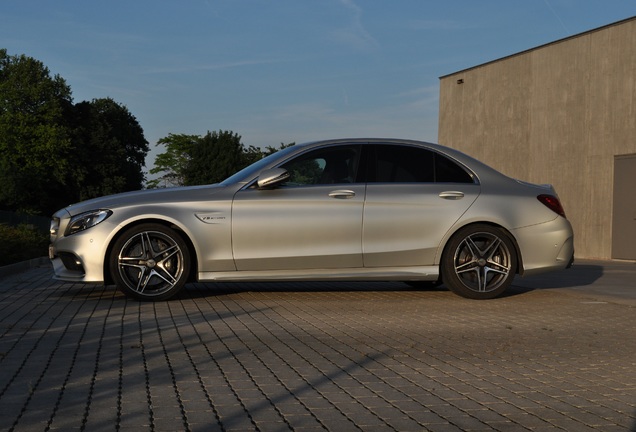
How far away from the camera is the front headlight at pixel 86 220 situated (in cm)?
972

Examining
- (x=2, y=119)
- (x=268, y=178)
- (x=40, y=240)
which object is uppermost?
(x=2, y=119)

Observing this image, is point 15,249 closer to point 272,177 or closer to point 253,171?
point 253,171

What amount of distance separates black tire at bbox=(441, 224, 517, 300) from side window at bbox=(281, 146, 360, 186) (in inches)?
52.1

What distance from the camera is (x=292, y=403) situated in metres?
4.95

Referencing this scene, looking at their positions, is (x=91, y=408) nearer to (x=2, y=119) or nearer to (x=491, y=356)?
(x=491, y=356)

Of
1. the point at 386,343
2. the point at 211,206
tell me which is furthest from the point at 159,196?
the point at 386,343

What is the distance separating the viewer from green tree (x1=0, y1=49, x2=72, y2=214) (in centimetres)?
7462

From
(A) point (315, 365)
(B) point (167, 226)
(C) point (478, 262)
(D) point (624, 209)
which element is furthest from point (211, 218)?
(D) point (624, 209)

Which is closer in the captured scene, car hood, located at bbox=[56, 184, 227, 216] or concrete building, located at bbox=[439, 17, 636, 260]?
car hood, located at bbox=[56, 184, 227, 216]

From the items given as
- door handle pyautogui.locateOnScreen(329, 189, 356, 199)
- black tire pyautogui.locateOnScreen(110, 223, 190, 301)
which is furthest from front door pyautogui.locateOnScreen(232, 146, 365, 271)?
black tire pyautogui.locateOnScreen(110, 223, 190, 301)

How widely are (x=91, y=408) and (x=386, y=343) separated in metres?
2.79

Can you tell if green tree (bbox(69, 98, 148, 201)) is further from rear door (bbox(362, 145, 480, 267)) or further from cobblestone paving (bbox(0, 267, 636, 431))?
cobblestone paving (bbox(0, 267, 636, 431))

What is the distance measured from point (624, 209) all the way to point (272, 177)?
20648 mm

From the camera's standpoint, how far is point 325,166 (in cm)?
1034
